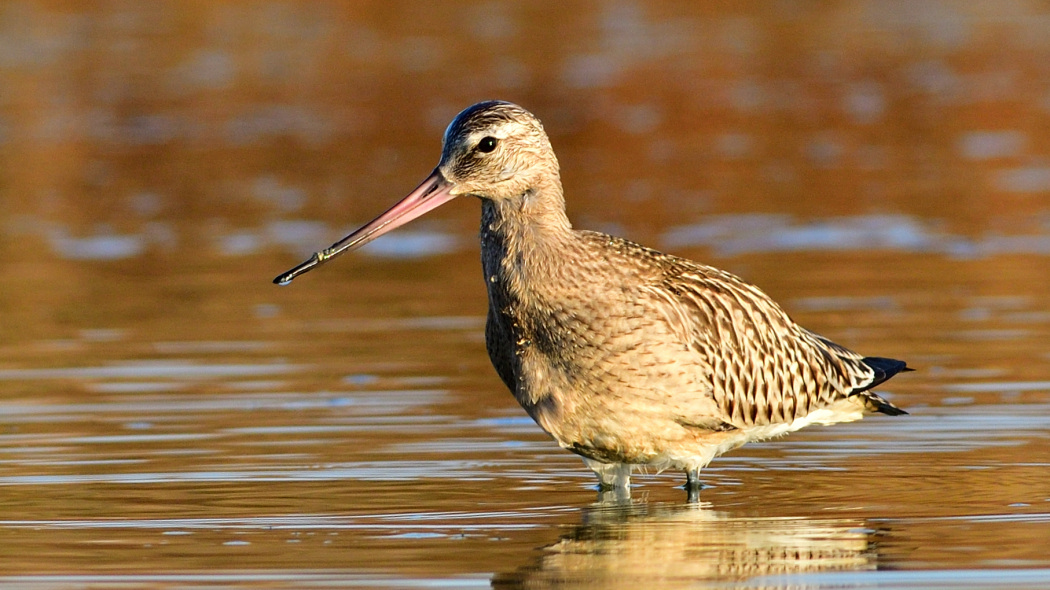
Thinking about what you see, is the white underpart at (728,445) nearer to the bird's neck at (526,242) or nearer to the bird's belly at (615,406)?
the bird's belly at (615,406)

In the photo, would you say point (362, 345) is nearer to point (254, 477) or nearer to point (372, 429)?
point (372, 429)

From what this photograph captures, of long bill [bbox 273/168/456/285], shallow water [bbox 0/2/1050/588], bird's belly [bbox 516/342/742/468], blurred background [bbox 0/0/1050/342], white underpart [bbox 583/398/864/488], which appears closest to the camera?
shallow water [bbox 0/2/1050/588]

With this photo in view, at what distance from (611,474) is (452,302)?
514 cm

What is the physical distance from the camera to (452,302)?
13.6m

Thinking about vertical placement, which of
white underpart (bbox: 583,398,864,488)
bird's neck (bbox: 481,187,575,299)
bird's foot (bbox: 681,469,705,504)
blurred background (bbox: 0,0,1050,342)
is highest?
blurred background (bbox: 0,0,1050,342)

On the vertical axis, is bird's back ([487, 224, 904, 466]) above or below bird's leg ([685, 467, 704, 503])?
above

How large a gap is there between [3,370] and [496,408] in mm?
3251

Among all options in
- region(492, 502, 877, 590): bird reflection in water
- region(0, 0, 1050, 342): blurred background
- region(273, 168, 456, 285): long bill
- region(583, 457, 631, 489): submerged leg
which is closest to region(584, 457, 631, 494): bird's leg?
region(583, 457, 631, 489): submerged leg

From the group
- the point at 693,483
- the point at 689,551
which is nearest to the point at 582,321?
the point at 693,483

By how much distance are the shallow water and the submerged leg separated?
0.45 feet

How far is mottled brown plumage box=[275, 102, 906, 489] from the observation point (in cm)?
809

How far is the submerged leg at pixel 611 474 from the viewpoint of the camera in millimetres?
8531

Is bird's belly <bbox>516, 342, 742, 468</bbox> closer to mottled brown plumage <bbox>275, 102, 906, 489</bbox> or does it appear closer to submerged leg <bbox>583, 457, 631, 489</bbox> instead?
mottled brown plumage <bbox>275, 102, 906, 489</bbox>

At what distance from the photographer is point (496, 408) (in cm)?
1041
